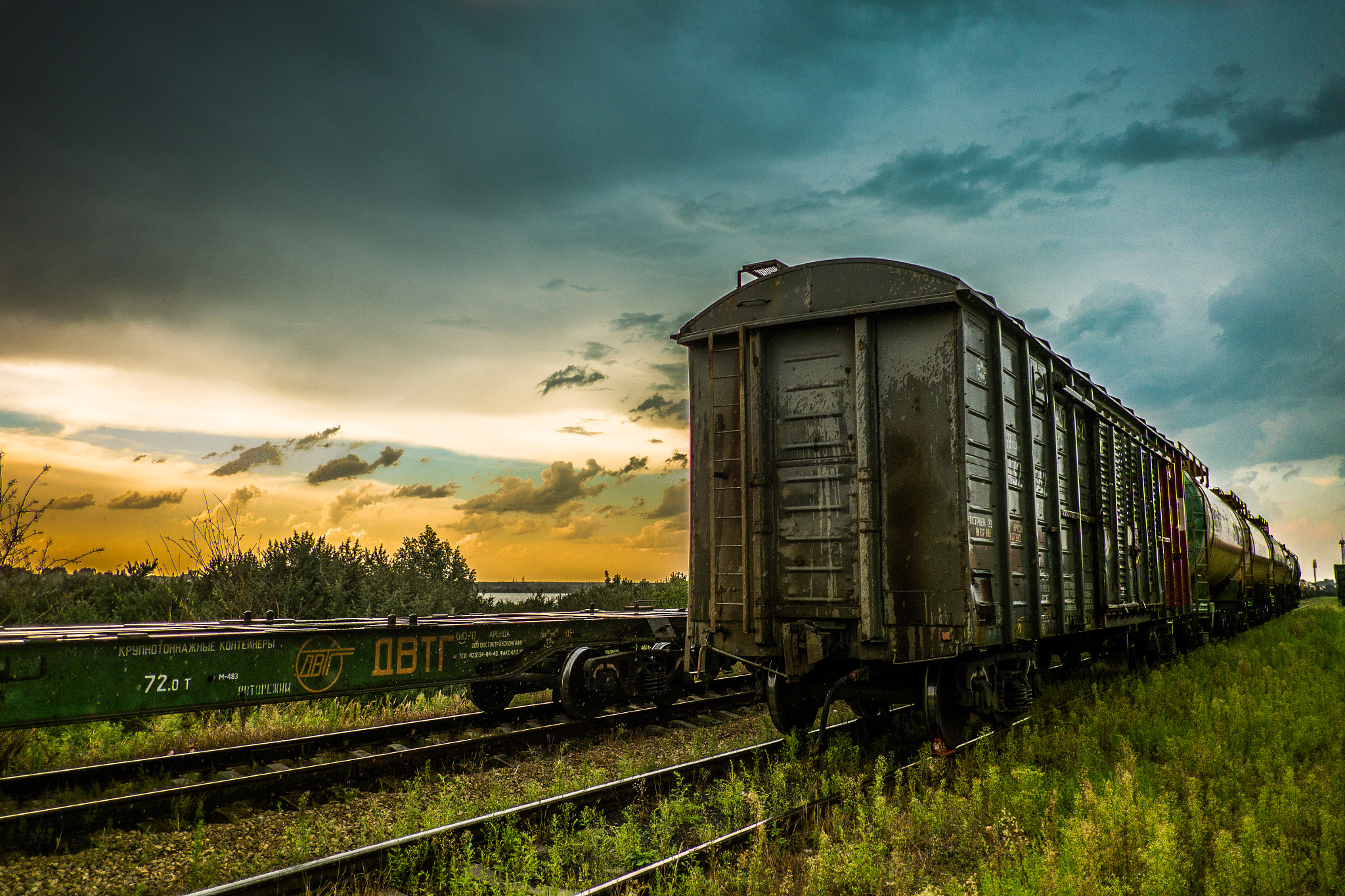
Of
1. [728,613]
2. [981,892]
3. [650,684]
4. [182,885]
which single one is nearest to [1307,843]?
[981,892]

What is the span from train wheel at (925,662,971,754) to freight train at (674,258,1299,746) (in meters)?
0.02

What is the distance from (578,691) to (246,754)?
3334mm

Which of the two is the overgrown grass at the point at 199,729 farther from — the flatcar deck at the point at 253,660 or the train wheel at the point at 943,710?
the train wheel at the point at 943,710

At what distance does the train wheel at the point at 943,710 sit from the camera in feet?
22.5

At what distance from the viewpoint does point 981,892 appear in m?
4.48

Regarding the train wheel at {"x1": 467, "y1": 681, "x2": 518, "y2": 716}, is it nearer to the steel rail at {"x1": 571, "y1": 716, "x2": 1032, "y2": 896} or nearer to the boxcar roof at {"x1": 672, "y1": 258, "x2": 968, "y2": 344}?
the steel rail at {"x1": 571, "y1": 716, "x2": 1032, "y2": 896}

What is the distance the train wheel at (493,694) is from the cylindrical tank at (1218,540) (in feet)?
45.9

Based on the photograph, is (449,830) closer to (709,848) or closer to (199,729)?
(709,848)

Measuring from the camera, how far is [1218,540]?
55.9ft

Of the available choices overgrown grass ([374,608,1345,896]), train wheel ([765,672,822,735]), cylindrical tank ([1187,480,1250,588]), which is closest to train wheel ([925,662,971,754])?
overgrown grass ([374,608,1345,896])

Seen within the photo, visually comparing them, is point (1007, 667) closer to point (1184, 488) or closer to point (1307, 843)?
point (1307, 843)

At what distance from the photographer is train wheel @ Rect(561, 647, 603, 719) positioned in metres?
8.84

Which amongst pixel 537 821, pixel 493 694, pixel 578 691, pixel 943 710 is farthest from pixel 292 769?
pixel 943 710

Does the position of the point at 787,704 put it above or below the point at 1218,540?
below
